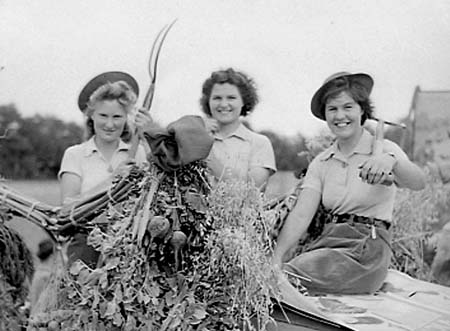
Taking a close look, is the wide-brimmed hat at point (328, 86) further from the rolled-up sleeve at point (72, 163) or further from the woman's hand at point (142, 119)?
the rolled-up sleeve at point (72, 163)

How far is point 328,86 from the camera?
7.97 ft

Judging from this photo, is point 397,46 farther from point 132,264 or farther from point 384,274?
point 132,264

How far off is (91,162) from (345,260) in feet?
2.76

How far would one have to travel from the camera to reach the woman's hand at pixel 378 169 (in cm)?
237

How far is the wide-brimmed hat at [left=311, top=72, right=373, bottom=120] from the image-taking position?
243 cm

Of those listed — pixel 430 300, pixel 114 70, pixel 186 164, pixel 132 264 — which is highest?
pixel 114 70

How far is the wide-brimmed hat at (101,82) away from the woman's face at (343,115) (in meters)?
0.60

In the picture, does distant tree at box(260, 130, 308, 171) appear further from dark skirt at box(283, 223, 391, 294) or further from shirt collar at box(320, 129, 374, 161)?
dark skirt at box(283, 223, 391, 294)

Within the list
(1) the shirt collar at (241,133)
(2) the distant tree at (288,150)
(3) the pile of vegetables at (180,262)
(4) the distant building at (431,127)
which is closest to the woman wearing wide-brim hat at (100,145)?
(3) the pile of vegetables at (180,262)

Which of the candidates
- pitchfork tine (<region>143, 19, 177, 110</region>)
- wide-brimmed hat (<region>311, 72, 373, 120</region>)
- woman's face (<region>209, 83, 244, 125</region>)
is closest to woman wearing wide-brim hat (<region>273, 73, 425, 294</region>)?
wide-brimmed hat (<region>311, 72, 373, 120</region>)

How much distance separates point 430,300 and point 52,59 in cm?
146

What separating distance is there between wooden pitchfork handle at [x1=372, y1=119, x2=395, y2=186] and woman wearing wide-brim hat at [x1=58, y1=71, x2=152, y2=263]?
722 mm

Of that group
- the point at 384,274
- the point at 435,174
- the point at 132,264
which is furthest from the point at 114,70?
the point at 435,174

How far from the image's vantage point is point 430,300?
2.64 meters
